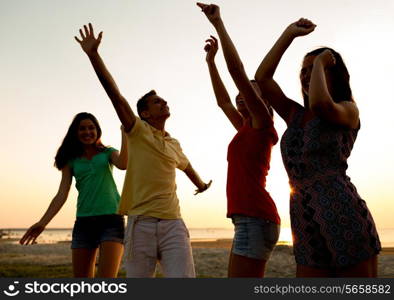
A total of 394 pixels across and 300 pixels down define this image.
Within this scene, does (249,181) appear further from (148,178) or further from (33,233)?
(33,233)

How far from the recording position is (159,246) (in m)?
4.85

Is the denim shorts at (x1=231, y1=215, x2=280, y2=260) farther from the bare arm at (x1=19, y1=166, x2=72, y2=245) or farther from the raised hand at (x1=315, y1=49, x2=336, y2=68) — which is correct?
the bare arm at (x1=19, y1=166, x2=72, y2=245)

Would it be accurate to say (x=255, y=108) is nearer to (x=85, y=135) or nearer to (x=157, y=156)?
(x=157, y=156)

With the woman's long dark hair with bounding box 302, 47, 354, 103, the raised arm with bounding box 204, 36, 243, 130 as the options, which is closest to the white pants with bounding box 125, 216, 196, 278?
the raised arm with bounding box 204, 36, 243, 130

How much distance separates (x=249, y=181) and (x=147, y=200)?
1015 mm

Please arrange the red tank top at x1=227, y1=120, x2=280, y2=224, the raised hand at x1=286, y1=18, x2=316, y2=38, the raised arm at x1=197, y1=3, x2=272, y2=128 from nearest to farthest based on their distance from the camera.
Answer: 1. the raised hand at x1=286, y1=18, x2=316, y2=38
2. the raised arm at x1=197, y1=3, x2=272, y2=128
3. the red tank top at x1=227, y1=120, x2=280, y2=224

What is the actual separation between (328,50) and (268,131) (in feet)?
4.40

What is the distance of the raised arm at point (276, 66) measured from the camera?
367cm

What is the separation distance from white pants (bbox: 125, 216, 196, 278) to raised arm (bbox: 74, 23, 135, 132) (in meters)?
1.00

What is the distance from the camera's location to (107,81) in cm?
495

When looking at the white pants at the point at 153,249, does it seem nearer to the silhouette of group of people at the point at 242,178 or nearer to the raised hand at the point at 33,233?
the silhouette of group of people at the point at 242,178

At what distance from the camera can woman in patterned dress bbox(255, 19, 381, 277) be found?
3.13 meters

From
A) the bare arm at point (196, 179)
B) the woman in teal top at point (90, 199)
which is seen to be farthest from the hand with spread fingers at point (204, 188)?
the woman in teal top at point (90, 199)

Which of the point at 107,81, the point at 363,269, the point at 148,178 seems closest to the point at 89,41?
the point at 107,81
